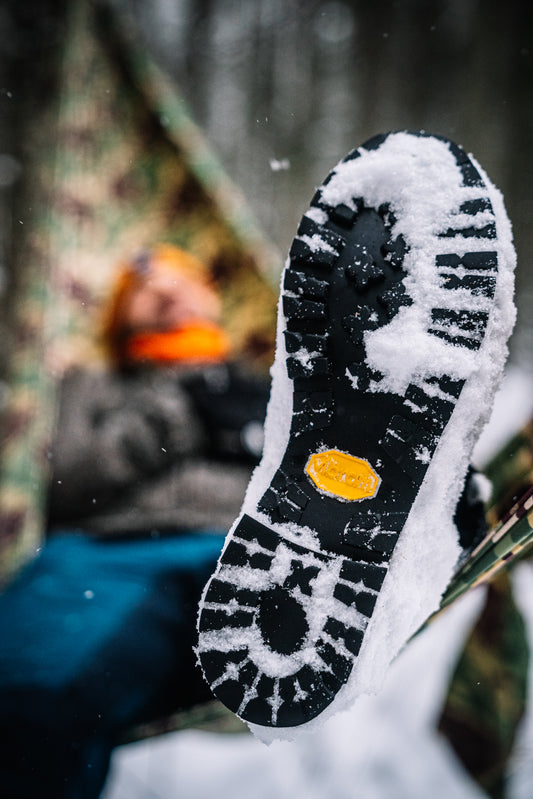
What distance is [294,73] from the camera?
1.46m

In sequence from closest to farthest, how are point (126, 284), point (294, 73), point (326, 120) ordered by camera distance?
1. point (126, 284)
2. point (326, 120)
3. point (294, 73)

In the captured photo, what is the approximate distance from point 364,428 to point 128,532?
0.49m

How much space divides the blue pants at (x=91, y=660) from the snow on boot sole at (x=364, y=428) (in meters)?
0.15

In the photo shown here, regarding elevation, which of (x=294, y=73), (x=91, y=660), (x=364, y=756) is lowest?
(x=364, y=756)

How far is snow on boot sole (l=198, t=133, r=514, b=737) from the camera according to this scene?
341mm

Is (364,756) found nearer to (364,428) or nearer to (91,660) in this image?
(91,660)

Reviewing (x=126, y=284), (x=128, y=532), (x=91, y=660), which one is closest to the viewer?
(x=91, y=660)

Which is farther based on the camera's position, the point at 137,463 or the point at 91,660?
the point at 137,463

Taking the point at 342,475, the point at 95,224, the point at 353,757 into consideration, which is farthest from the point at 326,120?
the point at 353,757

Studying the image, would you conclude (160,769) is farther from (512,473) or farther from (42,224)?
(42,224)

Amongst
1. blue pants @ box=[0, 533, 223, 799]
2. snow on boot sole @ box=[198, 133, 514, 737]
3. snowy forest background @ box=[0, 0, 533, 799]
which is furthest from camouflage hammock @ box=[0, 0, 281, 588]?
snow on boot sole @ box=[198, 133, 514, 737]

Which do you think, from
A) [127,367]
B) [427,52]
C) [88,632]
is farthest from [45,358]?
[427,52]

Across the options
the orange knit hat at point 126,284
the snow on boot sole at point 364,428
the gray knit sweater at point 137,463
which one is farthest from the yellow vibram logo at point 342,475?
the orange knit hat at point 126,284

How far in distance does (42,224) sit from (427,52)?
3.03 ft
